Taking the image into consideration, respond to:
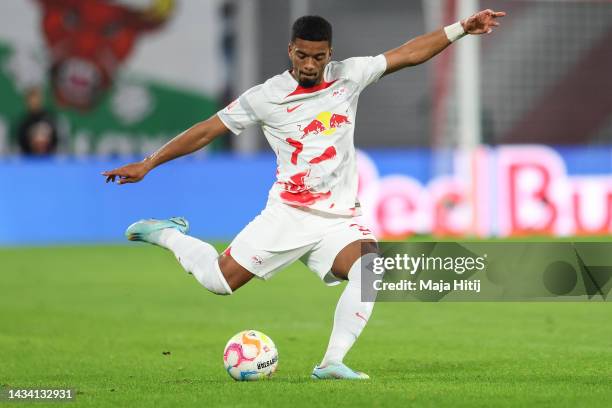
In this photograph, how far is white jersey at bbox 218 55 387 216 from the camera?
748 centimetres

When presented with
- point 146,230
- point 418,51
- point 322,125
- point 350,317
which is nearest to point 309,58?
point 322,125

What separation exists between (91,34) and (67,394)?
659 inches

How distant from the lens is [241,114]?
7617 millimetres

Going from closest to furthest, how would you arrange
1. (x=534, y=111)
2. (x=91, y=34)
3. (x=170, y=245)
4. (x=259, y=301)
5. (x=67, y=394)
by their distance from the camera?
(x=67, y=394) → (x=170, y=245) → (x=259, y=301) → (x=91, y=34) → (x=534, y=111)

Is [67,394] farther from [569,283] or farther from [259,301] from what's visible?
[259,301]

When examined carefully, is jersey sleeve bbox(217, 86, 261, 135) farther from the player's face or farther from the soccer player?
the player's face

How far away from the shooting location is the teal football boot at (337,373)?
287 inches

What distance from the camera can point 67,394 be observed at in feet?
22.8

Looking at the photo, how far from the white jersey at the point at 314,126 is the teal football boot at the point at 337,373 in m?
0.85

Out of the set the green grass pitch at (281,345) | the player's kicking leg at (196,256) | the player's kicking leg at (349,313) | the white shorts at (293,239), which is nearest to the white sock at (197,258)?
the player's kicking leg at (196,256)

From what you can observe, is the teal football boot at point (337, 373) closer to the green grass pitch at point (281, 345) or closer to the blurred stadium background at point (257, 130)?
the green grass pitch at point (281, 345)

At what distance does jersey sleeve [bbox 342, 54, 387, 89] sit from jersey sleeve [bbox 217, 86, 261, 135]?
529mm

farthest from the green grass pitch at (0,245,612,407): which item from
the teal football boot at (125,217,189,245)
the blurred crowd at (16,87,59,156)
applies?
the blurred crowd at (16,87,59,156)

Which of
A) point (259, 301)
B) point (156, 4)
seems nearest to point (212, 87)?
point (156, 4)
